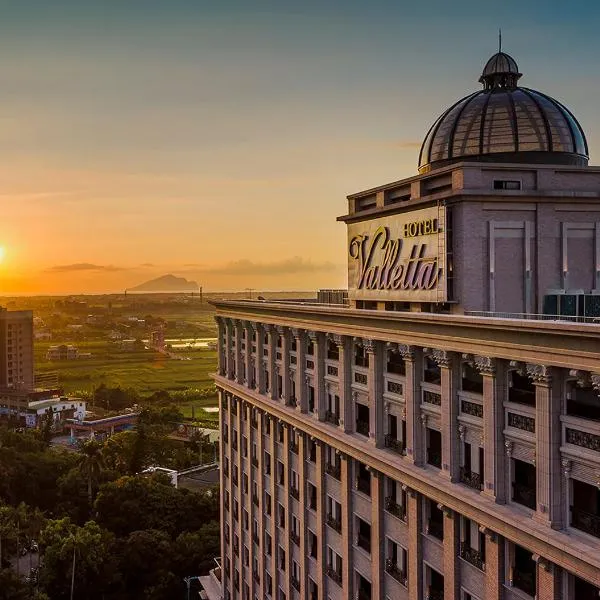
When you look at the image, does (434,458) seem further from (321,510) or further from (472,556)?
(321,510)

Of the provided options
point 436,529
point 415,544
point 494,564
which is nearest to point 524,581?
point 494,564

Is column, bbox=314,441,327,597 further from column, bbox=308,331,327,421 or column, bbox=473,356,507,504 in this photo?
column, bbox=473,356,507,504

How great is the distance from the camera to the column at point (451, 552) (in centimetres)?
2519

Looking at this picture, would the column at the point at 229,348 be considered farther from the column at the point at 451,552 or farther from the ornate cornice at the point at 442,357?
the column at the point at 451,552

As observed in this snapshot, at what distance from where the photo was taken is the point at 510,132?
110 feet

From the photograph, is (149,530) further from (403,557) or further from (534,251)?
(534,251)

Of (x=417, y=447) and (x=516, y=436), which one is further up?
(x=516, y=436)

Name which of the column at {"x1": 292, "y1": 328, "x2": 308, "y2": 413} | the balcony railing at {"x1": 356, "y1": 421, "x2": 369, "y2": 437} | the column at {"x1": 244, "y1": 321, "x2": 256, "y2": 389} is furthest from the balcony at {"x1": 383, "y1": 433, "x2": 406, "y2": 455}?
the column at {"x1": 244, "y1": 321, "x2": 256, "y2": 389}

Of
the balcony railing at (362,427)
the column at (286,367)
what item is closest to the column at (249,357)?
the column at (286,367)

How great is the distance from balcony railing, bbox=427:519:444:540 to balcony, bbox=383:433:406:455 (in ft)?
11.1

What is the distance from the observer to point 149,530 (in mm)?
74625

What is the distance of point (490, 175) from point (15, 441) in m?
108

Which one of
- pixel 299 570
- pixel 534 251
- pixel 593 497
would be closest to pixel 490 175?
pixel 534 251

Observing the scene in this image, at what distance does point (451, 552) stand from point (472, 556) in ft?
3.73
